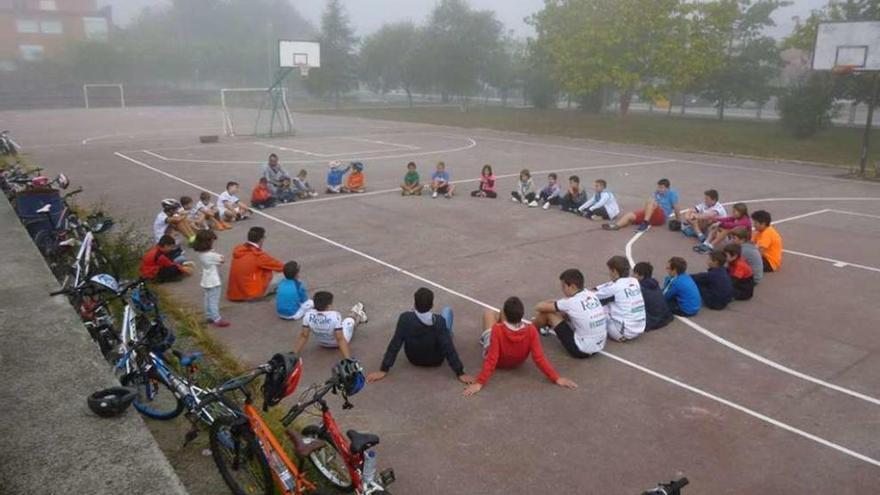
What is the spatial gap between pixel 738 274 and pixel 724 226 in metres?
3.24

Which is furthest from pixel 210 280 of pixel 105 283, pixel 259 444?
pixel 259 444

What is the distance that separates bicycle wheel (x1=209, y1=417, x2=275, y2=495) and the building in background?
8532 cm

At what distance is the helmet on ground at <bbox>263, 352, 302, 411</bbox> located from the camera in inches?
185

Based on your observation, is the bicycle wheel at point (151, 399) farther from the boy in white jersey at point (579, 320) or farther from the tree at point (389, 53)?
the tree at point (389, 53)

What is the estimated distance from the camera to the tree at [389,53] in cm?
6894

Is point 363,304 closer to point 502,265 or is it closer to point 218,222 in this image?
point 502,265

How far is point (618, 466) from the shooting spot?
5.99 meters

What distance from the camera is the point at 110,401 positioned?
5.12m

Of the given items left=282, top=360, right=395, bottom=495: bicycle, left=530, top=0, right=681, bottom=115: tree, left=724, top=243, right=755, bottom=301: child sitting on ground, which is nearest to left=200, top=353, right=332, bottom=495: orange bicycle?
left=282, top=360, right=395, bottom=495: bicycle

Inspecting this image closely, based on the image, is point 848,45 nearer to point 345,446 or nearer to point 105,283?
point 345,446

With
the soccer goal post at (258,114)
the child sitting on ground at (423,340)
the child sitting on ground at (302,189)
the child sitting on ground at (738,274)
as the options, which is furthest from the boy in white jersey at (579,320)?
the soccer goal post at (258,114)

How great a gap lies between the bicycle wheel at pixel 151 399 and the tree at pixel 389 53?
6280cm

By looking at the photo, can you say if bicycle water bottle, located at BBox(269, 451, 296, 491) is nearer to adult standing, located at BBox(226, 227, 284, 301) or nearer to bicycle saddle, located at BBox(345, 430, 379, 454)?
bicycle saddle, located at BBox(345, 430, 379, 454)

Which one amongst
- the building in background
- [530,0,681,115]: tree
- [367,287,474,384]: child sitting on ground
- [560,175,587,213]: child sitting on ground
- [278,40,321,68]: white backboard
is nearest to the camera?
[367,287,474,384]: child sitting on ground
